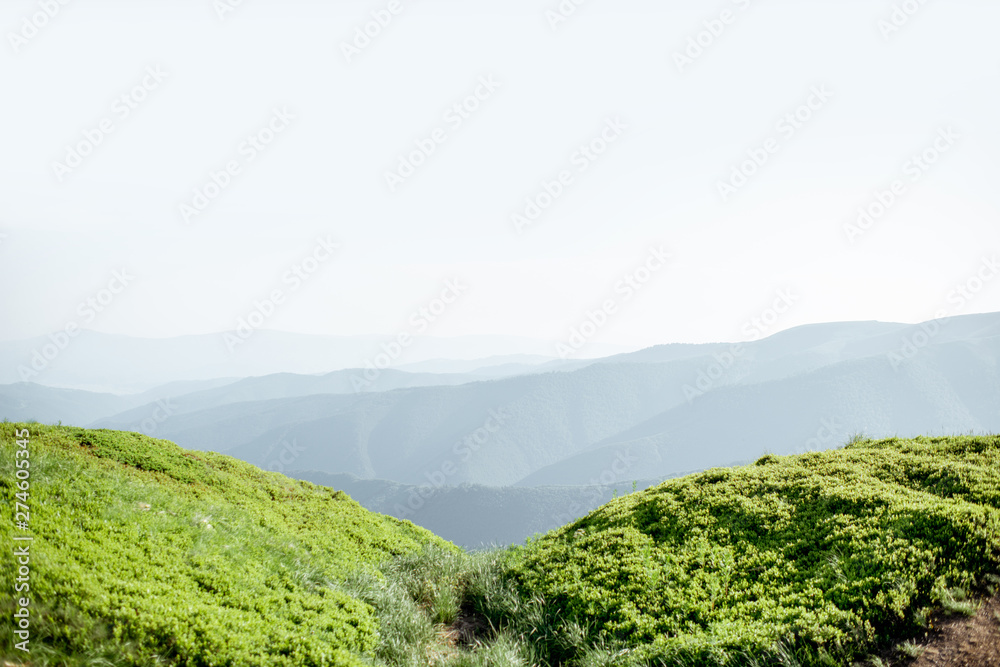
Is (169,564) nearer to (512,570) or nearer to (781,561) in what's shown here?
(512,570)

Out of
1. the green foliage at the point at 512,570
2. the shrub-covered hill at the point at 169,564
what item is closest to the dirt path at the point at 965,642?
the green foliage at the point at 512,570

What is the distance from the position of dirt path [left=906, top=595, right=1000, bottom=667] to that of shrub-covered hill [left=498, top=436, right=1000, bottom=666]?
0.16 metres

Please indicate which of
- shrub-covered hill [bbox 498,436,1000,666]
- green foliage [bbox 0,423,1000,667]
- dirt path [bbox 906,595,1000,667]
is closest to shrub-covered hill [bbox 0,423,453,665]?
green foliage [bbox 0,423,1000,667]

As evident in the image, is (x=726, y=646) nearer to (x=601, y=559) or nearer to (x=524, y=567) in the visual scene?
(x=601, y=559)

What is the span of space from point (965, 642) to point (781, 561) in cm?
221

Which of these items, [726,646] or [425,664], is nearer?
[726,646]

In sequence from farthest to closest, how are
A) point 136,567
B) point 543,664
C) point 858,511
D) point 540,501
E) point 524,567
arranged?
point 540,501
point 524,567
point 858,511
point 543,664
point 136,567

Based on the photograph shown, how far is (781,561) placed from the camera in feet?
23.1

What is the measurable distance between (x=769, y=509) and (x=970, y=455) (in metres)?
3.69

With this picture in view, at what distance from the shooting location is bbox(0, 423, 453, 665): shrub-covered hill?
450cm

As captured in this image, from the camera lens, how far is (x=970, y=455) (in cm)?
856

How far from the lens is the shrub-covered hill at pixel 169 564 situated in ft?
14.8

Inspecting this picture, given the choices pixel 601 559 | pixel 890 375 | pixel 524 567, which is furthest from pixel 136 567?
pixel 890 375

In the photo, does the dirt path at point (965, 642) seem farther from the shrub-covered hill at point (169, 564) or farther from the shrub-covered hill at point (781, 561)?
the shrub-covered hill at point (169, 564)
